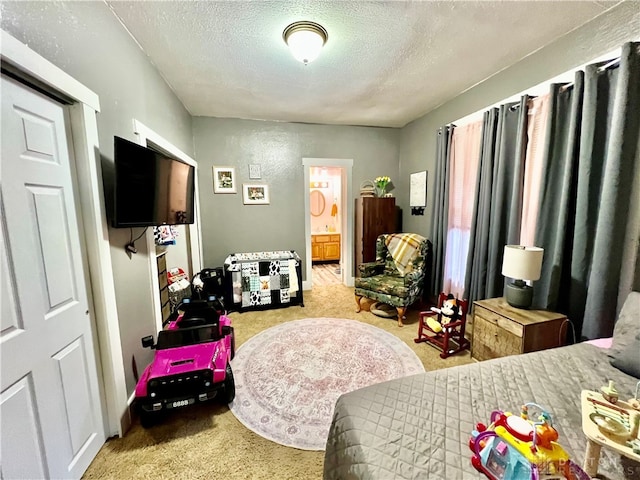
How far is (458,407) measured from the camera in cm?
110

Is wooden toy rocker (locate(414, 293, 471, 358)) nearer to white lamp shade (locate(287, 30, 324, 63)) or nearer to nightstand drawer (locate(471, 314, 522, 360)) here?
nightstand drawer (locate(471, 314, 522, 360))

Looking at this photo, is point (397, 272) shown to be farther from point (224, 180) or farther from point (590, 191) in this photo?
point (224, 180)

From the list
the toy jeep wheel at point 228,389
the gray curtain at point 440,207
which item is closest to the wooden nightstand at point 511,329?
the gray curtain at point 440,207

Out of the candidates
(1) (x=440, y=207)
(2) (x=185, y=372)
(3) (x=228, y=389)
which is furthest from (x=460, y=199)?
(2) (x=185, y=372)

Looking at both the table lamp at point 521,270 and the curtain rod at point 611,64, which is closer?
the curtain rod at point 611,64

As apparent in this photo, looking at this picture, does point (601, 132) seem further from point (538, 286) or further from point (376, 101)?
point (376, 101)

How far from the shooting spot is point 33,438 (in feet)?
3.47

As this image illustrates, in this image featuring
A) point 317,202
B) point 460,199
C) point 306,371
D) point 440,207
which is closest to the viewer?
point 306,371

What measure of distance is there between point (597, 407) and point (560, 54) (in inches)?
94.4

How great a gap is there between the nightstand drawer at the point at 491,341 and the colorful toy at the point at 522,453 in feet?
3.91

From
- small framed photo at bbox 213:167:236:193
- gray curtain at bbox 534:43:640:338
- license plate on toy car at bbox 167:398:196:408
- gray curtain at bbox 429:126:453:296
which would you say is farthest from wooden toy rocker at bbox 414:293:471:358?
small framed photo at bbox 213:167:236:193

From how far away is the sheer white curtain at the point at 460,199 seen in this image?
2.79 m

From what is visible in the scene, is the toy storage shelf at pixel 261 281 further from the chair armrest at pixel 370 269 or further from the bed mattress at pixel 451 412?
the bed mattress at pixel 451 412

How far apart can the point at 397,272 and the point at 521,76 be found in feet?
7.70
